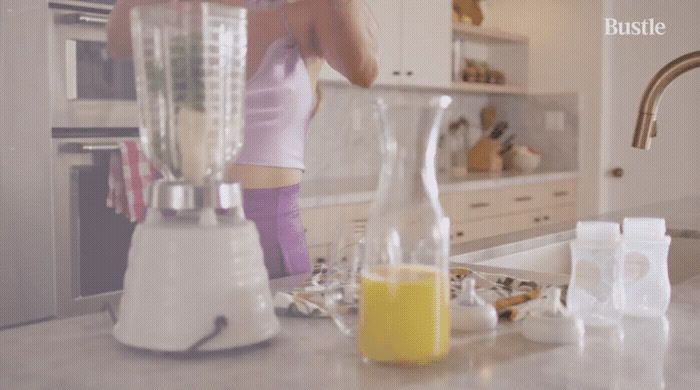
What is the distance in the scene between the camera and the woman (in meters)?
1.51

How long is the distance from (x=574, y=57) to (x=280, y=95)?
137 inches

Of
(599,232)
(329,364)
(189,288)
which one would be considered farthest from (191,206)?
(599,232)

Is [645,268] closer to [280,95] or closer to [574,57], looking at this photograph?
[280,95]

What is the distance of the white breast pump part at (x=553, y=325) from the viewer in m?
1.04

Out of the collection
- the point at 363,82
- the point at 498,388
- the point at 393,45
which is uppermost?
the point at 393,45

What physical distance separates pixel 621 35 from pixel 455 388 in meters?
4.25

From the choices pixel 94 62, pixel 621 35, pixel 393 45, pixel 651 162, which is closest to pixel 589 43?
pixel 621 35

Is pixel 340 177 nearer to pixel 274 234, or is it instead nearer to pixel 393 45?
pixel 393 45

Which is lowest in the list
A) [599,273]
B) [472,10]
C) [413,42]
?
[599,273]

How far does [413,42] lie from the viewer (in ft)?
12.8

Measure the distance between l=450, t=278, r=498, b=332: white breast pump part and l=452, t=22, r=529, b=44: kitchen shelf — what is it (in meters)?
3.32

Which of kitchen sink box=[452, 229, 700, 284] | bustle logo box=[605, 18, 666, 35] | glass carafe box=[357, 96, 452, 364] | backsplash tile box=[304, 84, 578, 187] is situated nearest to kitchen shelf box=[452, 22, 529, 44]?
backsplash tile box=[304, 84, 578, 187]

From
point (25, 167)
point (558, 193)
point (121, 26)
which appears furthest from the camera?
point (558, 193)

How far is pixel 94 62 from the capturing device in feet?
8.16
